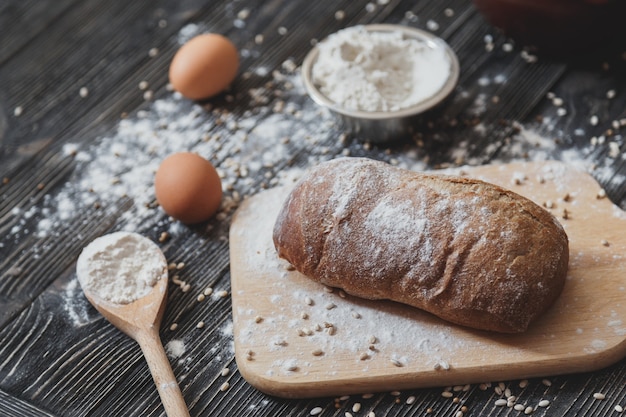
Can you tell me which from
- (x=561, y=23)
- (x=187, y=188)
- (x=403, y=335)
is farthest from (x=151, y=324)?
(x=561, y=23)

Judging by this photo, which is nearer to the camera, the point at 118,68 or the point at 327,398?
the point at 327,398

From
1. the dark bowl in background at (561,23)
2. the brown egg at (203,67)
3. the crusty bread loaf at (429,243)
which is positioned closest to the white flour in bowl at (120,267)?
the crusty bread loaf at (429,243)

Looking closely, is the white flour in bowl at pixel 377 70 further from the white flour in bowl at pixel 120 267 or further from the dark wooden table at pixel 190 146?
the white flour in bowl at pixel 120 267

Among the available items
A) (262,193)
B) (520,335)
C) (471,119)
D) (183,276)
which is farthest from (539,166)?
(183,276)

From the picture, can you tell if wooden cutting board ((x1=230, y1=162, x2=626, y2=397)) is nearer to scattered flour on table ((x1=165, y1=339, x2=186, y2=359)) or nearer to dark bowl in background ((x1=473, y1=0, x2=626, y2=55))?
scattered flour on table ((x1=165, y1=339, x2=186, y2=359))

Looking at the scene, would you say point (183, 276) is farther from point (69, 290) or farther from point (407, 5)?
point (407, 5)

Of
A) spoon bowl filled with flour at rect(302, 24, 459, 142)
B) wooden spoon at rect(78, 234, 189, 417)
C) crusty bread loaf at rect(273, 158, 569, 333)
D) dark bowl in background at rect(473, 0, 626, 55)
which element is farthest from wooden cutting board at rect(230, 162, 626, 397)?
dark bowl in background at rect(473, 0, 626, 55)
